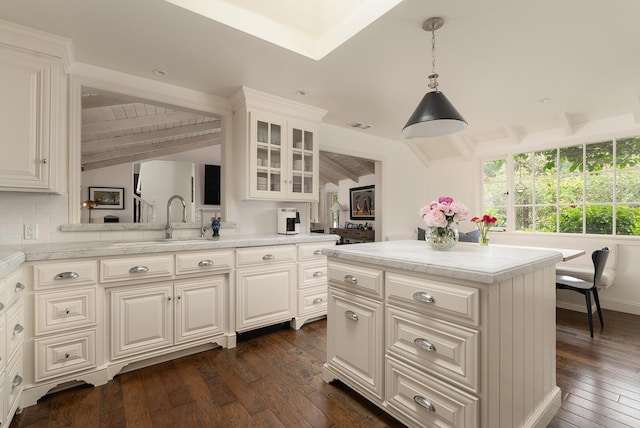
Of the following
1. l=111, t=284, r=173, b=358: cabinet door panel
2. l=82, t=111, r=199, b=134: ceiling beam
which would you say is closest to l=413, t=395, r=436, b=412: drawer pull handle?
l=111, t=284, r=173, b=358: cabinet door panel

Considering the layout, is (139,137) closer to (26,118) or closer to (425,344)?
(26,118)

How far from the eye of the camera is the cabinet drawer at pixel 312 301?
303cm

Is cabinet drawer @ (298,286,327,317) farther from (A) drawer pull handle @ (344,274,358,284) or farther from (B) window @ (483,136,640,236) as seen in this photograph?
(B) window @ (483,136,640,236)

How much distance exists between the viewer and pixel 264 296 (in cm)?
279

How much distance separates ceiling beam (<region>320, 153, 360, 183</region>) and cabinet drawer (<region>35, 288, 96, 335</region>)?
541 centimetres

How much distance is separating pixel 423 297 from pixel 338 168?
6293 mm

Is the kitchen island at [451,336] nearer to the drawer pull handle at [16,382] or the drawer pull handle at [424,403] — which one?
the drawer pull handle at [424,403]

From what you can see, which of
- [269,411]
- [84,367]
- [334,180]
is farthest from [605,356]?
[334,180]

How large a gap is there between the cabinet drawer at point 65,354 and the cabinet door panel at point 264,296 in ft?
3.37

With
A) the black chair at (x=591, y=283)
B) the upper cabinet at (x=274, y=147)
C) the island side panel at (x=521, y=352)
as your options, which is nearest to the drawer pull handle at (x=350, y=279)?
the island side panel at (x=521, y=352)

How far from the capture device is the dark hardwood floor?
1679mm

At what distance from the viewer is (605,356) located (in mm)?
2436

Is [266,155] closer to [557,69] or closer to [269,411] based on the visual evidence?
[269,411]

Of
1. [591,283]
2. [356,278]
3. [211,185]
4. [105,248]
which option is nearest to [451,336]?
[356,278]
